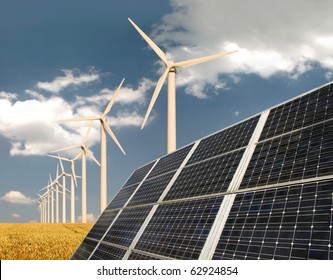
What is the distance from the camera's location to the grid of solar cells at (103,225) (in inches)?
697

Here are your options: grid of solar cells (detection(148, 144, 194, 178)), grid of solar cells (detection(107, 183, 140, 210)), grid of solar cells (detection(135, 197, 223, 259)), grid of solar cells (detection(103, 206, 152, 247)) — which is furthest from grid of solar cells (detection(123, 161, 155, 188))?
grid of solar cells (detection(135, 197, 223, 259))

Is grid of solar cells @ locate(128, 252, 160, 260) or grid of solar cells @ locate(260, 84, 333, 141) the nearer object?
grid of solar cells @ locate(128, 252, 160, 260)

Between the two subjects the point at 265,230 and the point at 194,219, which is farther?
the point at 194,219

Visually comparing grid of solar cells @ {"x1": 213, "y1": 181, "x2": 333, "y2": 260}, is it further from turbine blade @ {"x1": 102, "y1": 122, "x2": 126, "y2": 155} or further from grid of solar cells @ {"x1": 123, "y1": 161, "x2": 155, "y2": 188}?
turbine blade @ {"x1": 102, "y1": 122, "x2": 126, "y2": 155}

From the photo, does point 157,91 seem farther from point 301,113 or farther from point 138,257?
point 138,257

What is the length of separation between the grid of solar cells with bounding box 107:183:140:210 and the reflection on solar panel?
9.08 ft

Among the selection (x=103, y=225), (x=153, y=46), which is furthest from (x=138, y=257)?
(x=153, y=46)

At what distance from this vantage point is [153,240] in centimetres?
1182

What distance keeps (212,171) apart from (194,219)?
260 cm

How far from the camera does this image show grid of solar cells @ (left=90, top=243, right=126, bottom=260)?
41.3 feet

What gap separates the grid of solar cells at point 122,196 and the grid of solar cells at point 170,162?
1.44m
